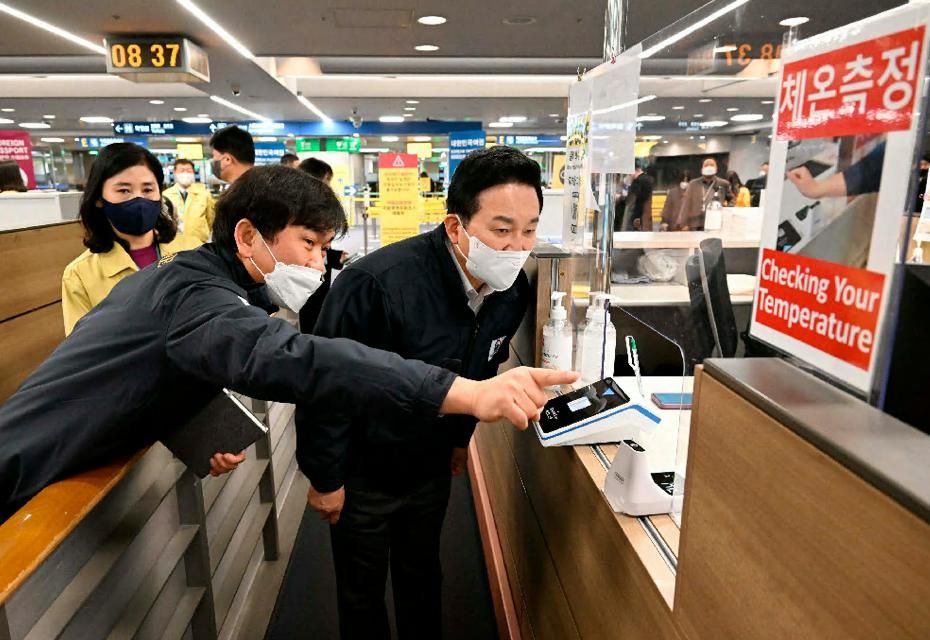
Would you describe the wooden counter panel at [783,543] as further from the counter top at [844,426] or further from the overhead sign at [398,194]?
the overhead sign at [398,194]

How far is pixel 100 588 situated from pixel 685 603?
111cm

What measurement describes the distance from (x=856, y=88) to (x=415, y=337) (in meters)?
1.14

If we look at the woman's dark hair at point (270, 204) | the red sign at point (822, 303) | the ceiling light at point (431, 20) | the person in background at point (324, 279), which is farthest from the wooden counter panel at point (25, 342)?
the red sign at point (822, 303)

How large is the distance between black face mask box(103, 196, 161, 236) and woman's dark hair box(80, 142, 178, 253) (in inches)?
1.5

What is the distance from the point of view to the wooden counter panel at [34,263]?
3.71 m

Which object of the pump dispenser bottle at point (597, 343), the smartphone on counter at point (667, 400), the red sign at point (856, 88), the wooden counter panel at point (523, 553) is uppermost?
the red sign at point (856, 88)

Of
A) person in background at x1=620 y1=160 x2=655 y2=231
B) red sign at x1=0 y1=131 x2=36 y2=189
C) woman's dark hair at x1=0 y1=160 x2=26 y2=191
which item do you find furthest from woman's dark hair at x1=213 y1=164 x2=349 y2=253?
red sign at x1=0 y1=131 x2=36 y2=189

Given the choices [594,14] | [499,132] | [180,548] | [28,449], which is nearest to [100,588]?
[28,449]

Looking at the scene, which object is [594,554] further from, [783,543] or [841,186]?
[841,186]

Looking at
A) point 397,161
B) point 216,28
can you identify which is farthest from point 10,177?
point 397,161

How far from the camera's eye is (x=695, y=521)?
0.78 m

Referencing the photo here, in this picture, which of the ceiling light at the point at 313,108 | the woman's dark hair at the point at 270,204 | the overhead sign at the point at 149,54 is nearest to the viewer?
the woman's dark hair at the point at 270,204

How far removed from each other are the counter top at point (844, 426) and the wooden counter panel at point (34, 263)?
4.21m

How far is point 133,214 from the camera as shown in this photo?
240 centimetres
